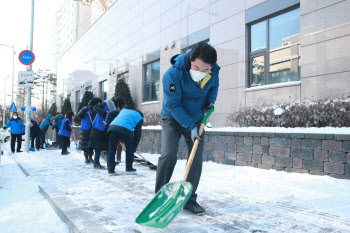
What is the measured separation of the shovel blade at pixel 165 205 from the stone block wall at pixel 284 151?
2.72 metres

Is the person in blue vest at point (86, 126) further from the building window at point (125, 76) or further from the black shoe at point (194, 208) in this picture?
the building window at point (125, 76)

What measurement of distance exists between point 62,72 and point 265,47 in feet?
95.2

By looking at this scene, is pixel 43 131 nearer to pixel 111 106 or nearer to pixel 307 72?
pixel 111 106

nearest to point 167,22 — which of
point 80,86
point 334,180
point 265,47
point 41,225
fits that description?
point 265,47

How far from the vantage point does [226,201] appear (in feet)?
11.0

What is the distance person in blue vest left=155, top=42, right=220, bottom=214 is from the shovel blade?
0.39 m

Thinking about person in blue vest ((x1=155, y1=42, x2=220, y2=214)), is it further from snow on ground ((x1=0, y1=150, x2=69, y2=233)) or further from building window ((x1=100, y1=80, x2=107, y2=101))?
building window ((x1=100, y1=80, x2=107, y2=101))

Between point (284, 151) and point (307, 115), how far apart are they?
2.93 ft

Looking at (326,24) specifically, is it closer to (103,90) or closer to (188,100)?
(188,100)

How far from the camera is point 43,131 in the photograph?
1348 cm

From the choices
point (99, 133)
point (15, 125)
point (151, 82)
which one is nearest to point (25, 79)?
point (15, 125)

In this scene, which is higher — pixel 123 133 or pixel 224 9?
pixel 224 9

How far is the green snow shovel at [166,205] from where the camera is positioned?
2.26 metres

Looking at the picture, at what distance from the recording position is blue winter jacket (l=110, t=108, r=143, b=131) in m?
5.47
